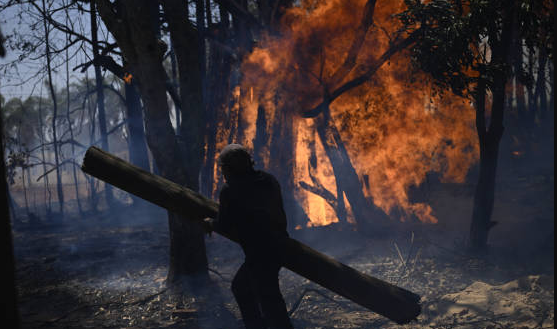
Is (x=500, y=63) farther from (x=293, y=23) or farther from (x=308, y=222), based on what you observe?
(x=308, y=222)

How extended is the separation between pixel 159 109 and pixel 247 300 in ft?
13.1

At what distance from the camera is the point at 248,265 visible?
12.2ft

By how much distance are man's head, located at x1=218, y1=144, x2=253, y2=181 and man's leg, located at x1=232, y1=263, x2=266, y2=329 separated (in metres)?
1.06

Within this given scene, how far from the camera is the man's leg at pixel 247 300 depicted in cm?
386

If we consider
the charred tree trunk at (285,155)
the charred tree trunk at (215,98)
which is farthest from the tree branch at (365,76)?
the charred tree trunk at (215,98)

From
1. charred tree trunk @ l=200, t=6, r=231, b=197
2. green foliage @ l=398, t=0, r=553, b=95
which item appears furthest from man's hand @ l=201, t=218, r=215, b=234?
charred tree trunk @ l=200, t=6, r=231, b=197

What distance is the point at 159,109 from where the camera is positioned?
21.3 ft

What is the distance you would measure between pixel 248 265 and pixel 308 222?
801 cm

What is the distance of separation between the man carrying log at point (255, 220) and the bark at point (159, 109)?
3.44m

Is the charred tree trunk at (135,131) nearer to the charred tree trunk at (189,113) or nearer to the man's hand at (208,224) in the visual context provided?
the charred tree trunk at (189,113)

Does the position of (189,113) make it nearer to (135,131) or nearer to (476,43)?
(476,43)

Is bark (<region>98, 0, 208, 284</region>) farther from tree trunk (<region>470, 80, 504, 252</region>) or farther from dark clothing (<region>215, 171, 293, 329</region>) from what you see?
tree trunk (<region>470, 80, 504, 252</region>)

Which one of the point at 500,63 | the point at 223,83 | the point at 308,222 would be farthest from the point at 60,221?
the point at 500,63

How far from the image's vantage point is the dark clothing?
346cm
